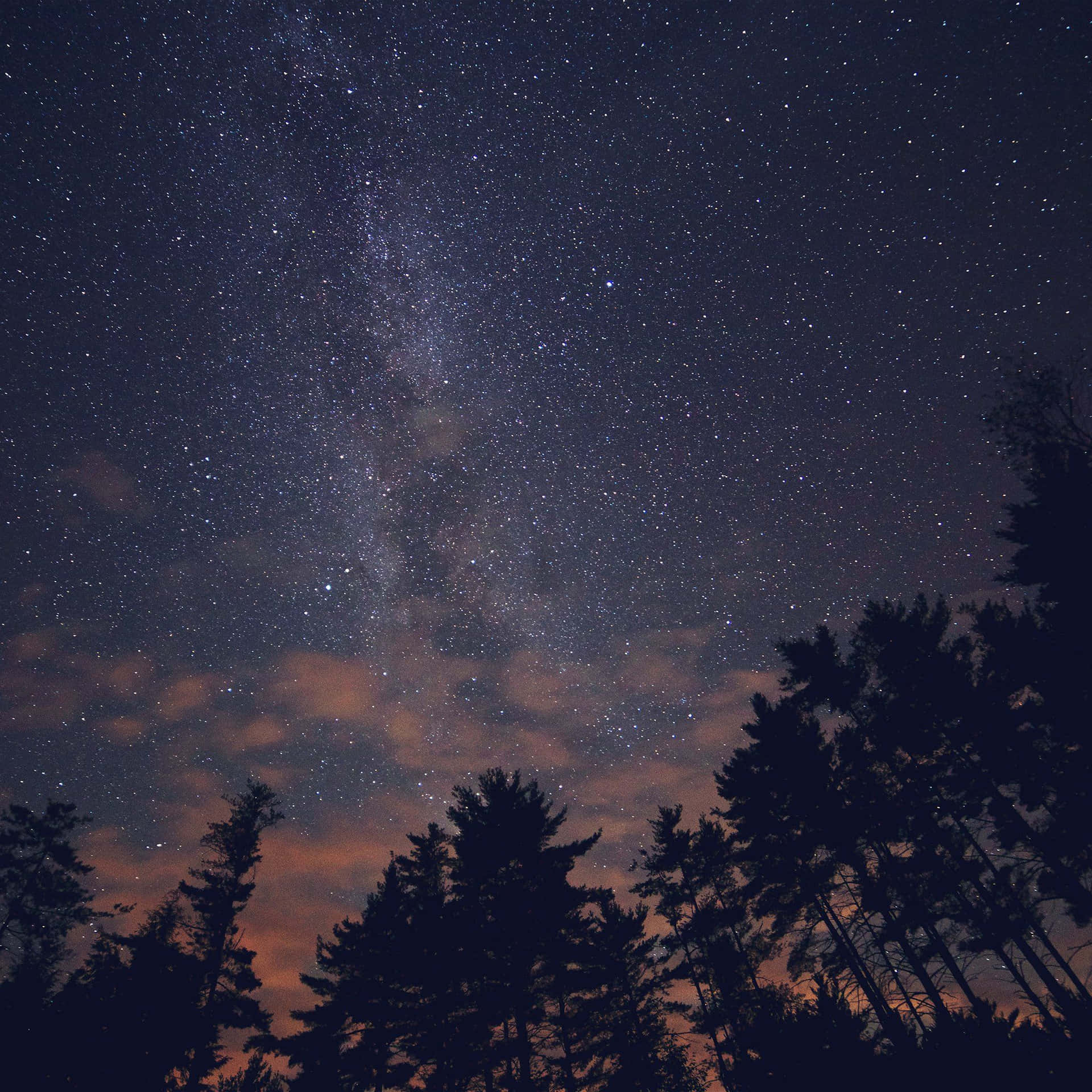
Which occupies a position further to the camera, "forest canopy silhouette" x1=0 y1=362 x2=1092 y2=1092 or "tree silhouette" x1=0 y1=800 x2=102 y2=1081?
"tree silhouette" x1=0 y1=800 x2=102 y2=1081

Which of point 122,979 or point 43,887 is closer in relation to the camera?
point 122,979

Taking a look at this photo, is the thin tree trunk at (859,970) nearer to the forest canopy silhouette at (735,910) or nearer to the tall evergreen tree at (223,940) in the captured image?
the forest canopy silhouette at (735,910)

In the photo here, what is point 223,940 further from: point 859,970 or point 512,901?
point 859,970

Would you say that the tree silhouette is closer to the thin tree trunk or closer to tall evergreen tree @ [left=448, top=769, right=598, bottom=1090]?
tall evergreen tree @ [left=448, top=769, right=598, bottom=1090]

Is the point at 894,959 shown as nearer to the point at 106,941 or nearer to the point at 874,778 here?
the point at 874,778

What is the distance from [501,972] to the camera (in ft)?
50.4

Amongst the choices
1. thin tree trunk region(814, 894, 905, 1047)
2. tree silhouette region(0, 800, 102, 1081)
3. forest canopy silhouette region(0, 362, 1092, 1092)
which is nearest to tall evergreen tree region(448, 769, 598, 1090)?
forest canopy silhouette region(0, 362, 1092, 1092)

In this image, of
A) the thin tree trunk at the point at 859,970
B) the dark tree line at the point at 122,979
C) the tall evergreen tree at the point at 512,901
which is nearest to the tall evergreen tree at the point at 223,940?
the dark tree line at the point at 122,979

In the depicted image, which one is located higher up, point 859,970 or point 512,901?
→ point 512,901

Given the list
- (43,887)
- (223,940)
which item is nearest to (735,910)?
(223,940)

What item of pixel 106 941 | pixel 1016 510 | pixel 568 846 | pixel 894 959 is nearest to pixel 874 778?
pixel 894 959

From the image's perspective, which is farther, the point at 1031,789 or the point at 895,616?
the point at 895,616

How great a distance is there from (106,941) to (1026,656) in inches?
1345

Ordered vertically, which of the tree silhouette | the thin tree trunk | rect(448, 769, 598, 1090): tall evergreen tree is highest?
the tree silhouette
